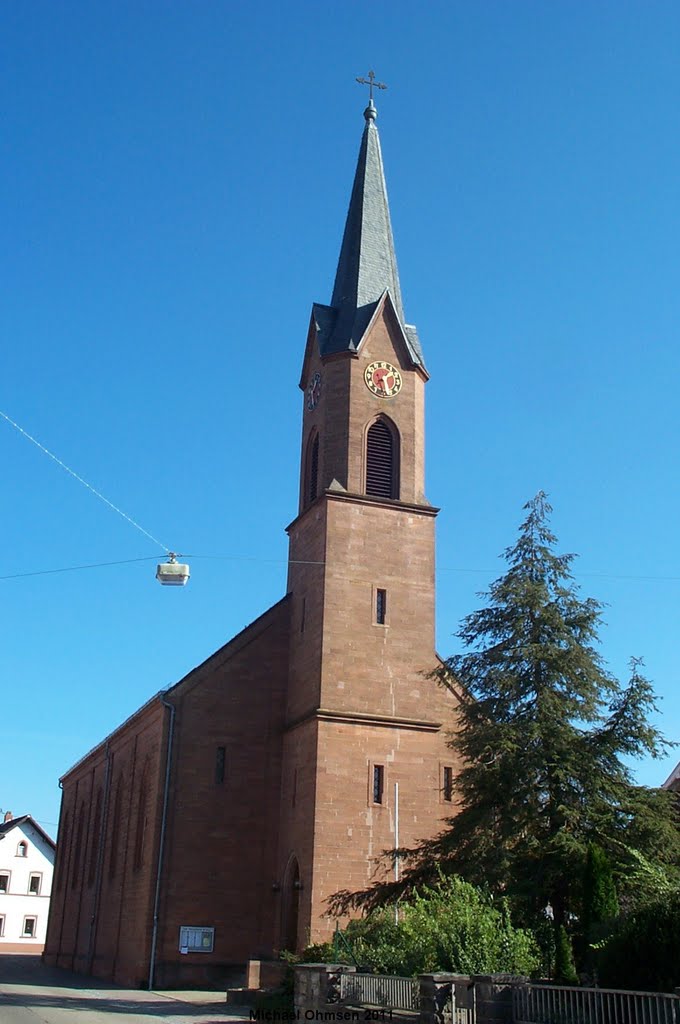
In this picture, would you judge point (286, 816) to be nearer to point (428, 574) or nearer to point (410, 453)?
point (428, 574)

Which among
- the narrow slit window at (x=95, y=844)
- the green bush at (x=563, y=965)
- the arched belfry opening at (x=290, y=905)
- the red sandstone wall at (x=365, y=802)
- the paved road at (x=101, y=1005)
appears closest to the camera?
the green bush at (x=563, y=965)

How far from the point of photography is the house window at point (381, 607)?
107 feet

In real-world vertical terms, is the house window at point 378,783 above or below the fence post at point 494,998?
above

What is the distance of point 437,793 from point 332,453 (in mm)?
11022

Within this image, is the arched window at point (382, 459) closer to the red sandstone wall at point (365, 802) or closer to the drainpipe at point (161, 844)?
the red sandstone wall at point (365, 802)

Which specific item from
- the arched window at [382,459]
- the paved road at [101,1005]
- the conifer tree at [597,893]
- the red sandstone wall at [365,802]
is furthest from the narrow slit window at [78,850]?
the conifer tree at [597,893]

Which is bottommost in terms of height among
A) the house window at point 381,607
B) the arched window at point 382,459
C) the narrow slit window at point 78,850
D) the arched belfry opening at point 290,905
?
the arched belfry opening at point 290,905

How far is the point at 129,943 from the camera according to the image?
1309 inches

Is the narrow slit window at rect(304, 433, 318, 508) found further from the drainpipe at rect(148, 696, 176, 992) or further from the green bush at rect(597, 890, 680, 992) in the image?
the green bush at rect(597, 890, 680, 992)

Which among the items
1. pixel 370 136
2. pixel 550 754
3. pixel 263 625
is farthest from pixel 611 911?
pixel 370 136

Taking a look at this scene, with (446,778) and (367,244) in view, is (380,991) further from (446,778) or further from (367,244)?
(367,244)

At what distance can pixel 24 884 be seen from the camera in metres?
72.4

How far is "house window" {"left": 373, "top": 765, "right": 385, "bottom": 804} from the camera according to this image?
30312 mm

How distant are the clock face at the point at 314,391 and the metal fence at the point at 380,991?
21280mm
